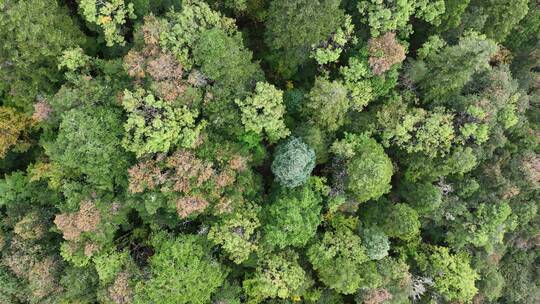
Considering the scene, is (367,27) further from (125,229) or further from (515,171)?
(125,229)

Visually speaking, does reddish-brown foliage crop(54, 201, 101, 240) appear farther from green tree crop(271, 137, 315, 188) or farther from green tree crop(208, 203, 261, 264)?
green tree crop(271, 137, 315, 188)

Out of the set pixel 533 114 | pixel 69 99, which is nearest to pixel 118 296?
pixel 69 99

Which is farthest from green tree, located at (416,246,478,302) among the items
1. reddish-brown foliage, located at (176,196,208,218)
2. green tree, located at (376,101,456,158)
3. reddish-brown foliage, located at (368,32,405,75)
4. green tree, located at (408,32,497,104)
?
reddish-brown foliage, located at (176,196,208,218)

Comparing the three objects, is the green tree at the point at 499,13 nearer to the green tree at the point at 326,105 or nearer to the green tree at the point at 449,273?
the green tree at the point at 326,105

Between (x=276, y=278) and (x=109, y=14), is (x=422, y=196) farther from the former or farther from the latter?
(x=109, y=14)

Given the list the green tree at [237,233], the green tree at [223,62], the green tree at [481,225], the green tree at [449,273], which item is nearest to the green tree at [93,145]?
the green tree at [223,62]

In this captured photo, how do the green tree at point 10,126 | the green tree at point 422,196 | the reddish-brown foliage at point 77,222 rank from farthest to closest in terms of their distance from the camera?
the green tree at point 422,196 < the green tree at point 10,126 < the reddish-brown foliage at point 77,222

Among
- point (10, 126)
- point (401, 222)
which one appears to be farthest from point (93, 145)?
point (401, 222)
